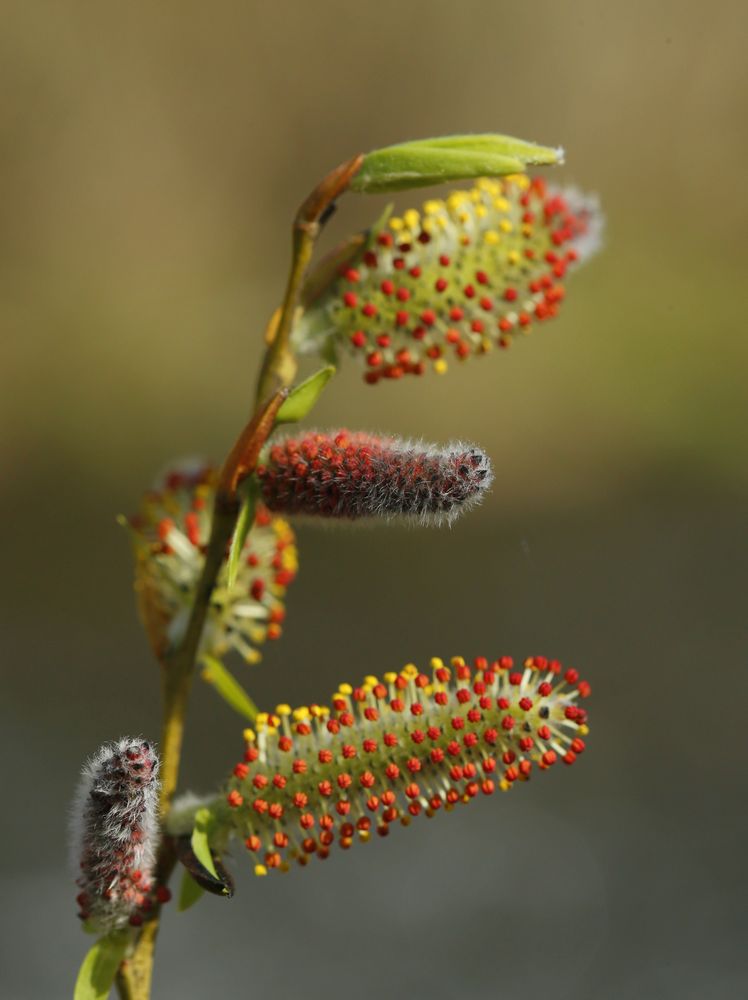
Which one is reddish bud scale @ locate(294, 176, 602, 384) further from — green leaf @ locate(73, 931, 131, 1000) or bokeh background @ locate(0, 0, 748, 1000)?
bokeh background @ locate(0, 0, 748, 1000)

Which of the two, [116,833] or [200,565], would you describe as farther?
[200,565]

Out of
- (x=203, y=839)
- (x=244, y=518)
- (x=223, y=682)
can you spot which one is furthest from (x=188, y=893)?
(x=244, y=518)

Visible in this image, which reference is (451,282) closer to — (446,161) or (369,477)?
(446,161)

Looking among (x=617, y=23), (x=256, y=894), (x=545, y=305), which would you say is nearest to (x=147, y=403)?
(x=256, y=894)

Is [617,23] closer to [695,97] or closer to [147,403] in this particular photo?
[695,97]

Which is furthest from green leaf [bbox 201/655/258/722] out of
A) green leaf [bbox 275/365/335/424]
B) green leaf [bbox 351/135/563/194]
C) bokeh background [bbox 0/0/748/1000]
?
bokeh background [bbox 0/0/748/1000]

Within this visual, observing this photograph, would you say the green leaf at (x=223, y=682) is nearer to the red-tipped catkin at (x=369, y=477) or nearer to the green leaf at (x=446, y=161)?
the red-tipped catkin at (x=369, y=477)
